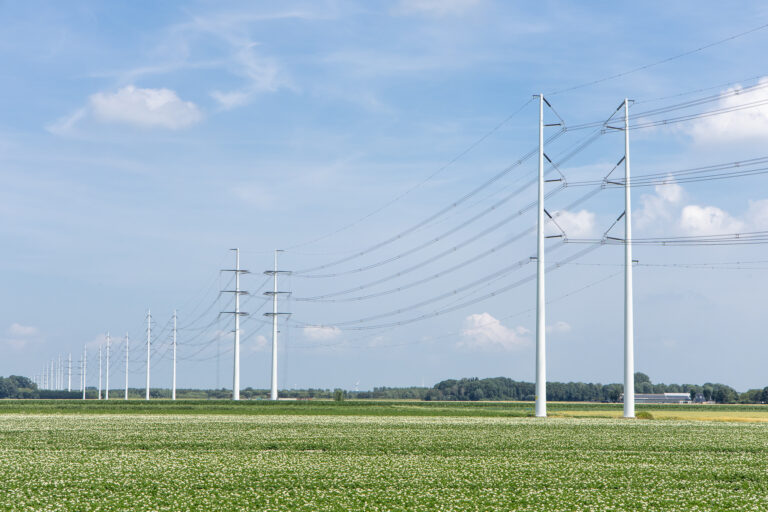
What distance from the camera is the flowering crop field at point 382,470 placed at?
27594 millimetres

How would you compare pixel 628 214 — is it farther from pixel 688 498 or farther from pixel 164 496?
pixel 164 496

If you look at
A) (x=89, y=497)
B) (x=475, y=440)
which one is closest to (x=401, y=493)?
(x=89, y=497)

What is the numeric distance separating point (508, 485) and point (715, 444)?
76.8 feet

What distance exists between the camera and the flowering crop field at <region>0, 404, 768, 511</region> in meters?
27.6

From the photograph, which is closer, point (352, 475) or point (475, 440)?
point (352, 475)

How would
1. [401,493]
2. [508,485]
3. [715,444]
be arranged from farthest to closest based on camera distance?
[715,444], [508,485], [401,493]

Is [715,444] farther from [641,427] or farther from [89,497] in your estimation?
[89,497]

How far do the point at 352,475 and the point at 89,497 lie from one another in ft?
32.8

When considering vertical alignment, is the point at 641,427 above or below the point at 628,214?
below

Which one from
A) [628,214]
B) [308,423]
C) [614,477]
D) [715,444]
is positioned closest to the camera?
[614,477]

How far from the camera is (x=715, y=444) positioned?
4947 centimetres

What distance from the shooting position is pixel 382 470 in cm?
3547

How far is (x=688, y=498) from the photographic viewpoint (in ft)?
93.2

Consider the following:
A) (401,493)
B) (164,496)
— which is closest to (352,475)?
(401,493)
